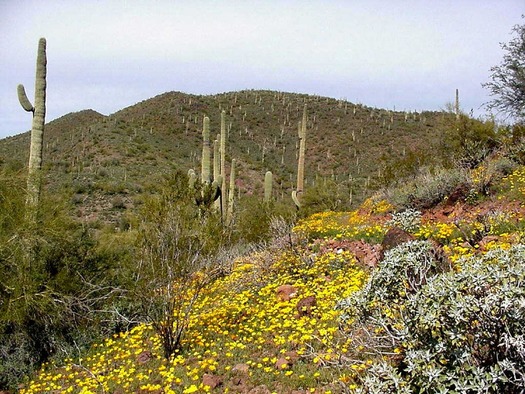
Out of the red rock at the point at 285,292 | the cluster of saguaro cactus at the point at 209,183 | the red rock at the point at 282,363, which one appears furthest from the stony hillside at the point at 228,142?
the red rock at the point at 282,363

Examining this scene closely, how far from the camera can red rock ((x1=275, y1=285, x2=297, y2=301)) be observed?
626 centimetres

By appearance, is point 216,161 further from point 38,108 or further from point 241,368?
point 241,368

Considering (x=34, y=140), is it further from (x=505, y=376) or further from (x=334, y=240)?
(x=505, y=376)

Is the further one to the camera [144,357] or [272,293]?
[272,293]

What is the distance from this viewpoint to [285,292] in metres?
6.41

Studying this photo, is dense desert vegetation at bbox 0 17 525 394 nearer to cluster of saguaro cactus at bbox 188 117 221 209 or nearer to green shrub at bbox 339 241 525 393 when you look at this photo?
green shrub at bbox 339 241 525 393

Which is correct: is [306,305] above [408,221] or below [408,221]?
below

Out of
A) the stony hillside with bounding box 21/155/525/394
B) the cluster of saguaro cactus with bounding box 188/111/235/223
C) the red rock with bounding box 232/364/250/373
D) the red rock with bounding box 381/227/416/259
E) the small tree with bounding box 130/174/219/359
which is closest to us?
the stony hillside with bounding box 21/155/525/394

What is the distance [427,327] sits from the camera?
2.88 m

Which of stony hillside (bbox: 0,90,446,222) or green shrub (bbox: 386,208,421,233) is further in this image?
stony hillside (bbox: 0,90,446,222)

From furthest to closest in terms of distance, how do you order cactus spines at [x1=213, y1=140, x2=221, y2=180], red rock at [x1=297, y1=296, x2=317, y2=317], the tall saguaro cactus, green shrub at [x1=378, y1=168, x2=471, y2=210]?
cactus spines at [x1=213, y1=140, x2=221, y2=180] → green shrub at [x1=378, y1=168, x2=471, y2=210] → the tall saguaro cactus → red rock at [x1=297, y1=296, x2=317, y2=317]

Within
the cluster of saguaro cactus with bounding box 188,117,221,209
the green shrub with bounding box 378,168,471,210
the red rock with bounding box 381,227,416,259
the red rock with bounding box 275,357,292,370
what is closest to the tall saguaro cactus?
the cluster of saguaro cactus with bounding box 188,117,221,209

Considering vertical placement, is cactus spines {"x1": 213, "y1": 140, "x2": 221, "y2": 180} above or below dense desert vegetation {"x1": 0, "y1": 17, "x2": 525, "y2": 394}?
above

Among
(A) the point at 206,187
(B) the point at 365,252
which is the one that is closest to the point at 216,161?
(A) the point at 206,187
